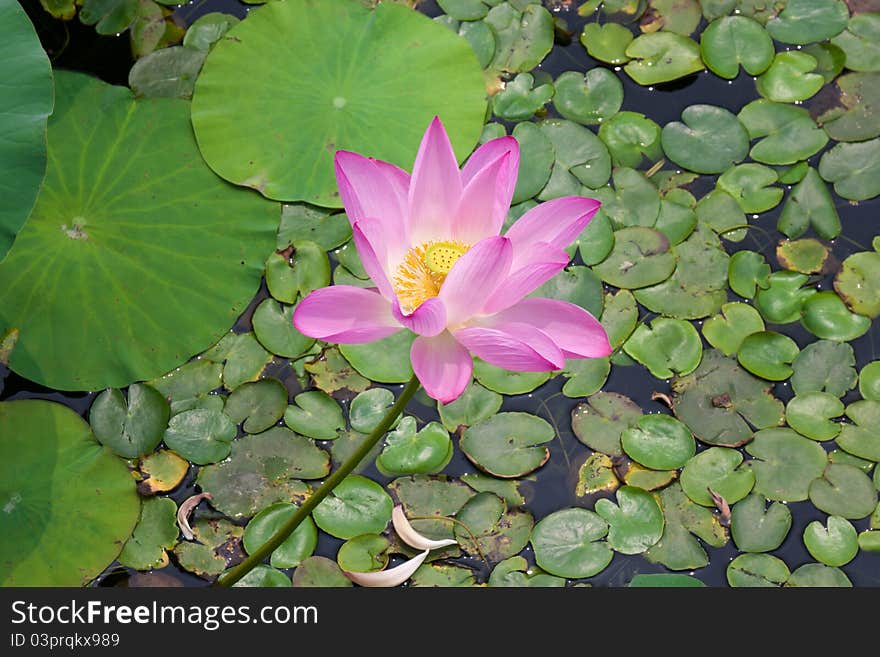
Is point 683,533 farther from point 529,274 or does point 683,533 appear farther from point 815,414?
point 529,274

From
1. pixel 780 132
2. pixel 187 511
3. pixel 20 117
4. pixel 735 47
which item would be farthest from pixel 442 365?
pixel 735 47

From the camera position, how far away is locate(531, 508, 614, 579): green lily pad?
2256 mm

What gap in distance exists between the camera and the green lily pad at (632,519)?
2287 millimetres

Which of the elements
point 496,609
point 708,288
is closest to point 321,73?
point 708,288

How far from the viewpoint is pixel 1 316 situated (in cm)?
233

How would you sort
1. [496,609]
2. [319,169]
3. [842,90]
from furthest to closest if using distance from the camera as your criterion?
[842,90] < [319,169] < [496,609]

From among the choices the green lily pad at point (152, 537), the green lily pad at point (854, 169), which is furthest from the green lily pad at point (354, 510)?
the green lily pad at point (854, 169)

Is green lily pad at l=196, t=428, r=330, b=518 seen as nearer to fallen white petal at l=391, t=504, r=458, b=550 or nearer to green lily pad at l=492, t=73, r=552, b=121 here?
fallen white petal at l=391, t=504, r=458, b=550

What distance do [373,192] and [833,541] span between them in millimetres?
1570

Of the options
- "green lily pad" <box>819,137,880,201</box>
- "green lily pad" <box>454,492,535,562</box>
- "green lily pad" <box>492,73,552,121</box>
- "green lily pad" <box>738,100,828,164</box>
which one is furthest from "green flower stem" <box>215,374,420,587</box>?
"green lily pad" <box>819,137,880,201</box>

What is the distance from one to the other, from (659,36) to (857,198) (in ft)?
2.85

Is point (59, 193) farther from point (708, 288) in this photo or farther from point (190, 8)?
point (708, 288)

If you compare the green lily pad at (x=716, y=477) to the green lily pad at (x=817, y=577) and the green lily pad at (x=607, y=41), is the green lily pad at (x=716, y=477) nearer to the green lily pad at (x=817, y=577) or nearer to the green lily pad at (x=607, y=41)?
the green lily pad at (x=817, y=577)

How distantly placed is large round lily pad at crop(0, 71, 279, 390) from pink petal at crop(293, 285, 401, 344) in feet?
2.52
